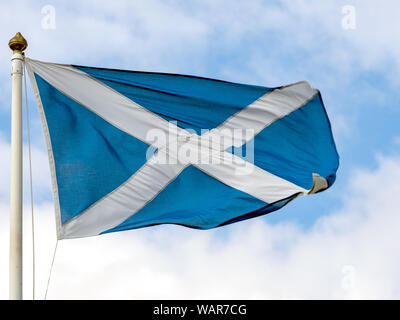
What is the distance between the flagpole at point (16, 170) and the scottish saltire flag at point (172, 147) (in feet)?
1.39

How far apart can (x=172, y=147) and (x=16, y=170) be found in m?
2.50

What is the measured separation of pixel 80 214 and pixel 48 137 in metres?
1.10

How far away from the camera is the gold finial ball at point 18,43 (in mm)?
9508

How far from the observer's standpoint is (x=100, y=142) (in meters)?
10.0

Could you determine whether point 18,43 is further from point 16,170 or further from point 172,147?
point 172,147

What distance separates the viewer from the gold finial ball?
9.51 metres

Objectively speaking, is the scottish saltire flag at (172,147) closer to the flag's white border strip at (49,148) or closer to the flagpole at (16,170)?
the flag's white border strip at (49,148)

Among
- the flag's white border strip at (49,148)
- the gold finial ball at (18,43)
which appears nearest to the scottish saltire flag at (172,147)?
the flag's white border strip at (49,148)

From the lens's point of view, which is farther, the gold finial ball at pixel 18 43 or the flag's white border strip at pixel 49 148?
the gold finial ball at pixel 18 43

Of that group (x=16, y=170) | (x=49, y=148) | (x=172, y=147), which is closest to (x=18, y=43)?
(x=49, y=148)

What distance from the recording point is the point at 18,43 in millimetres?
9523

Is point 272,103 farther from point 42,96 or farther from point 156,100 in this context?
point 42,96
